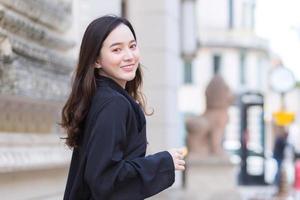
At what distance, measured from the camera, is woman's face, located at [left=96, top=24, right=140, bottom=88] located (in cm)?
290

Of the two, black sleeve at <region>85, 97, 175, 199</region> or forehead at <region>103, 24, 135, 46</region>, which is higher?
forehead at <region>103, 24, 135, 46</region>

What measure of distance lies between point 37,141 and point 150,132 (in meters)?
6.60

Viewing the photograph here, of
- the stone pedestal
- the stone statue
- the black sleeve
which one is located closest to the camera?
the black sleeve

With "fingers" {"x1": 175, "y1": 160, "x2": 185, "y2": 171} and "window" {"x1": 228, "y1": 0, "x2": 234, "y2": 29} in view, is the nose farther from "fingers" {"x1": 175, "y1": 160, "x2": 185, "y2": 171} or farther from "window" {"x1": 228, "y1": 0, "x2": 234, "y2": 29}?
"window" {"x1": 228, "y1": 0, "x2": 234, "y2": 29}

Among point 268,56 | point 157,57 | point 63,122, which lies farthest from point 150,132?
point 268,56

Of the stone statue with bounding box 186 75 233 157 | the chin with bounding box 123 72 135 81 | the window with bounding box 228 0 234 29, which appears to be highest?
the window with bounding box 228 0 234 29

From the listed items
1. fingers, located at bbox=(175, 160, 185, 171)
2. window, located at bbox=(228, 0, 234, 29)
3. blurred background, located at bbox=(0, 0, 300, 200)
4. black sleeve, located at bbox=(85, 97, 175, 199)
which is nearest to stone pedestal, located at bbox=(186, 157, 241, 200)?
blurred background, located at bbox=(0, 0, 300, 200)

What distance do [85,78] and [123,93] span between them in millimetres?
137

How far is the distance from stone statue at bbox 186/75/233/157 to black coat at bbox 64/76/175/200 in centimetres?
1006

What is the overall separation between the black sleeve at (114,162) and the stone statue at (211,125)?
33.2ft

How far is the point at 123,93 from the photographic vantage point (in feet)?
9.60

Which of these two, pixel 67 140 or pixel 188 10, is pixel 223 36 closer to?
pixel 188 10

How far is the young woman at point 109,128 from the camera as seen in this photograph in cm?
274

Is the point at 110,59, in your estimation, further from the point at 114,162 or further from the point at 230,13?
the point at 230,13
